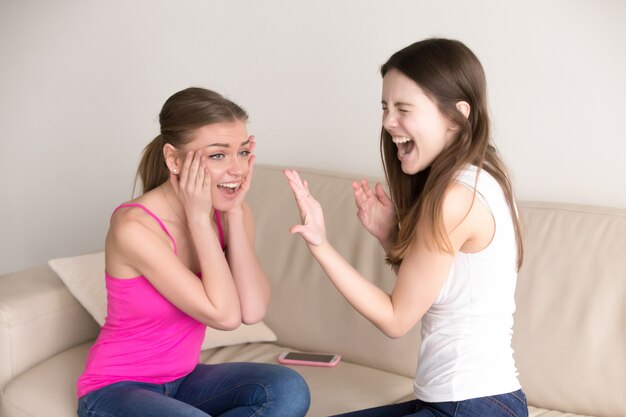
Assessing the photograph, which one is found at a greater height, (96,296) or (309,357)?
(96,296)

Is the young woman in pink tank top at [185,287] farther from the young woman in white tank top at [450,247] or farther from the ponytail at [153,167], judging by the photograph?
the young woman in white tank top at [450,247]

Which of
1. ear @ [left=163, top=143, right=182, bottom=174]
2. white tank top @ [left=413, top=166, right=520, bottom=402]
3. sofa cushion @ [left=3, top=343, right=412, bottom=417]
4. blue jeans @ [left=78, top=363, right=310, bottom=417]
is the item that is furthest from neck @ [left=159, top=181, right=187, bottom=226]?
white tank top @ [left=413, top=166, right=520, bottom=402]

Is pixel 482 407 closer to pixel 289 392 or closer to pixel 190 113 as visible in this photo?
pixel 289 392

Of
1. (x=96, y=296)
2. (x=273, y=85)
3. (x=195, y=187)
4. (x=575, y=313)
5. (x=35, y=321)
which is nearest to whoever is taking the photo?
(x=195, y=187)

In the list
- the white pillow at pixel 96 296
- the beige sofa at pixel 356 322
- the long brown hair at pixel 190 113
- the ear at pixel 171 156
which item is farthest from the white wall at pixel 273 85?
the ear at pixel 171 156

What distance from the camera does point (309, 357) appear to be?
256 cm

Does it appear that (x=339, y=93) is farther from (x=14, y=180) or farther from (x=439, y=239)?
(x=14, y=180)

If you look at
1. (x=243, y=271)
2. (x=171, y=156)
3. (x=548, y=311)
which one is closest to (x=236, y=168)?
(x=171, y=156)

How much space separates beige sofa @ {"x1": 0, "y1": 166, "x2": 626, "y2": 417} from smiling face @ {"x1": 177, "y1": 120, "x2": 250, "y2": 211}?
631 mm

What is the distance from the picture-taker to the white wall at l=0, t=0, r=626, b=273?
2.54m

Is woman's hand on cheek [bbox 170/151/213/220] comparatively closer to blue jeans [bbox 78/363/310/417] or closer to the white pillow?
blue jeans [bbox 78/363/310/417]

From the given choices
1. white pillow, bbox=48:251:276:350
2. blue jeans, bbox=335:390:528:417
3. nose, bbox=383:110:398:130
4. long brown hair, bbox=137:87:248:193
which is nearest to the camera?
blue jeans, bbox=335:390:528:417

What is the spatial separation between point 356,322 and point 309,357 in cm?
18

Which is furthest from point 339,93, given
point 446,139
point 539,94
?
point 446,139
